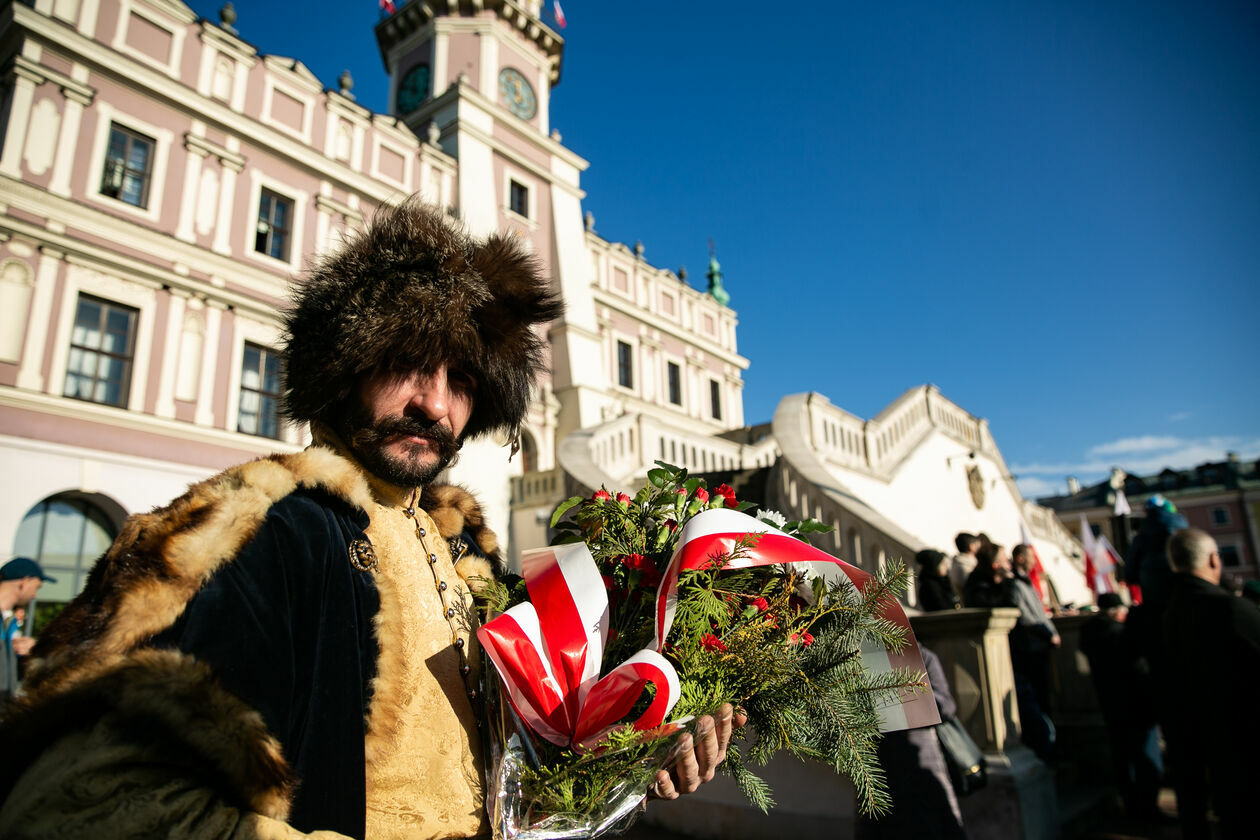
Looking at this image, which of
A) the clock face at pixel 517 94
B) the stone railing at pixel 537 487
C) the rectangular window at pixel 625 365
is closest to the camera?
the stone railing at pixel 537 487

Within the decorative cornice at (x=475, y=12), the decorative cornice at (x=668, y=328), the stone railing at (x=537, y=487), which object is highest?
the decorative cornice at (x=475, y=12)

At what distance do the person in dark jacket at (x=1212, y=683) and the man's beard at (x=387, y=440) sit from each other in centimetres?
362

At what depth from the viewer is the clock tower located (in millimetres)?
19969

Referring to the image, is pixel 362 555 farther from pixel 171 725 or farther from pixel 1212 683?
pixel 1212 683

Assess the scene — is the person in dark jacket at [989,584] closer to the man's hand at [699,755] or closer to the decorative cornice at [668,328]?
the man's hand at [699,755]

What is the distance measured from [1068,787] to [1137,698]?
1.39m

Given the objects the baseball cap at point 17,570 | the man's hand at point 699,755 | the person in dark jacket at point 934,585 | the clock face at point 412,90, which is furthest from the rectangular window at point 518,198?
the man's hand at point 699,755

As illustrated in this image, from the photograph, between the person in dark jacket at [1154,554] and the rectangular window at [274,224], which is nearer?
the person in dark jacket at [1154,554]

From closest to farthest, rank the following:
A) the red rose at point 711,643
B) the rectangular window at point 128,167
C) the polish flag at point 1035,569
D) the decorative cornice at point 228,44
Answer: the red rose at point 711,643 → the polish flag at point 1035,569 → the rectangular window at point 128,167 → the decorative cornice at point 228,44

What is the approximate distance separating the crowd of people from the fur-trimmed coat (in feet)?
13.1

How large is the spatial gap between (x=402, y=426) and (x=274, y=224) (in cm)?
1614

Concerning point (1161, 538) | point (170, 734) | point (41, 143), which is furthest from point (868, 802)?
point (41, 143)

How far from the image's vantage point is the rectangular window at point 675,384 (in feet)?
90.9

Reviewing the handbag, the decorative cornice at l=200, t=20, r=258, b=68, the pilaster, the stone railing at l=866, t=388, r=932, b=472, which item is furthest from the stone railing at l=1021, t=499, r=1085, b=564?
the decorative cornice at l=200, t=20, r=258, b=68
